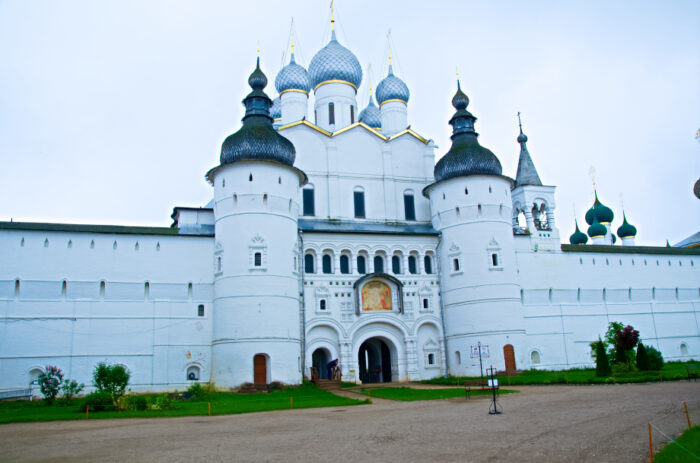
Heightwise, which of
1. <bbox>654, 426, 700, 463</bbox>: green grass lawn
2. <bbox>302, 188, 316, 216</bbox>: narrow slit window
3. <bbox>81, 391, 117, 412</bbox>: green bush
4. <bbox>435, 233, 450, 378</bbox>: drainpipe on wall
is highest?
<bbox>302, 188, 316, 216</bbox>: narrow slit window

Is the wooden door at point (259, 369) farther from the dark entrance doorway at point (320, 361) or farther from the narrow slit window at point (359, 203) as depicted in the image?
the narrow slit window at point (359, 203)

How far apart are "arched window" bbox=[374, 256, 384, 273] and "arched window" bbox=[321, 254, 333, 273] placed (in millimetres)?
2346

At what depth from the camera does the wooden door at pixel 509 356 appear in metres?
27.1

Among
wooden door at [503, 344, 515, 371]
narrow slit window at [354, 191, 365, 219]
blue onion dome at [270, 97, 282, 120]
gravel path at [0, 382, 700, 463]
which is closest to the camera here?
gravel path at [0, 382, 700, 463]

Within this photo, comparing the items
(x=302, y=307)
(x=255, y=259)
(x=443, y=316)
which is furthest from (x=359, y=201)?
(x=255, y=259)

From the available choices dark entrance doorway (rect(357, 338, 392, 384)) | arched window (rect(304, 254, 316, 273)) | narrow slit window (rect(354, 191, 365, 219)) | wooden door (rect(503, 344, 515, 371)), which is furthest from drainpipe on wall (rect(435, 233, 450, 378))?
arched window (rect(304, 254, 316, 273))

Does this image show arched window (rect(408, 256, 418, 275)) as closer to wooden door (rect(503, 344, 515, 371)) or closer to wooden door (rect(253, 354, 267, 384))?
wooden door (rect(503, 344, 515, 371))

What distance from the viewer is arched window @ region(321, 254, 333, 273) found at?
91.7ft

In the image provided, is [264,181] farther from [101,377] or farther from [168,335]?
[101,377]

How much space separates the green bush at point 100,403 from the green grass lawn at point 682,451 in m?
15.0

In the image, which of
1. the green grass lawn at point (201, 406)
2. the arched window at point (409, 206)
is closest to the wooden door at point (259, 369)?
the green grass lawn at point (201, 406)

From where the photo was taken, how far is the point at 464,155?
2952 cm

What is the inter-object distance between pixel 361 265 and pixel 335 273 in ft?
5.47

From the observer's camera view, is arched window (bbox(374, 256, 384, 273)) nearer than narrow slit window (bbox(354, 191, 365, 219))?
Yes
